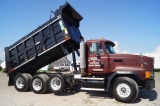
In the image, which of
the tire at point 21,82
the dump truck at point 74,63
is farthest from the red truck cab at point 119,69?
the tire at point 21,82

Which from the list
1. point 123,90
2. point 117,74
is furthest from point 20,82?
point 123,90

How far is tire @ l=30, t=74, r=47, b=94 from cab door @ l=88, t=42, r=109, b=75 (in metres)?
2.67

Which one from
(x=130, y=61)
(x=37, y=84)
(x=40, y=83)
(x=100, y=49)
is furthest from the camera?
(x=37, y=84)

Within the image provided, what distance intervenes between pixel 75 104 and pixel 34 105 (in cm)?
164

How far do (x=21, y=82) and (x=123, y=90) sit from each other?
623 cm

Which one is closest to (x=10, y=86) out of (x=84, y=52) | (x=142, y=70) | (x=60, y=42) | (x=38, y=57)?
(x=38, y=57)

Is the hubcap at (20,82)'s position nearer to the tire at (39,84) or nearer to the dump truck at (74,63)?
the dump truck at (74,63)

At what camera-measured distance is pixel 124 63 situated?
10.1 m

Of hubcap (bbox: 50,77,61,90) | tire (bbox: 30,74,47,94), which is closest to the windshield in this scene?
hubcap (bbox: 50,77,61,90)

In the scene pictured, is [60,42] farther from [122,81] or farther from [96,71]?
[122,81]

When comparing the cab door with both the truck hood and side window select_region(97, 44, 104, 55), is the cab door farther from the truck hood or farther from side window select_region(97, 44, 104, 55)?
the truck hood

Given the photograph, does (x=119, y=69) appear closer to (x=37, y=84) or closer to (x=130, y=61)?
(x=130, y=61)

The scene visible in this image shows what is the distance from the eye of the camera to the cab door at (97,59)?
10414 millimetres

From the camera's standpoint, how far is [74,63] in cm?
1252
